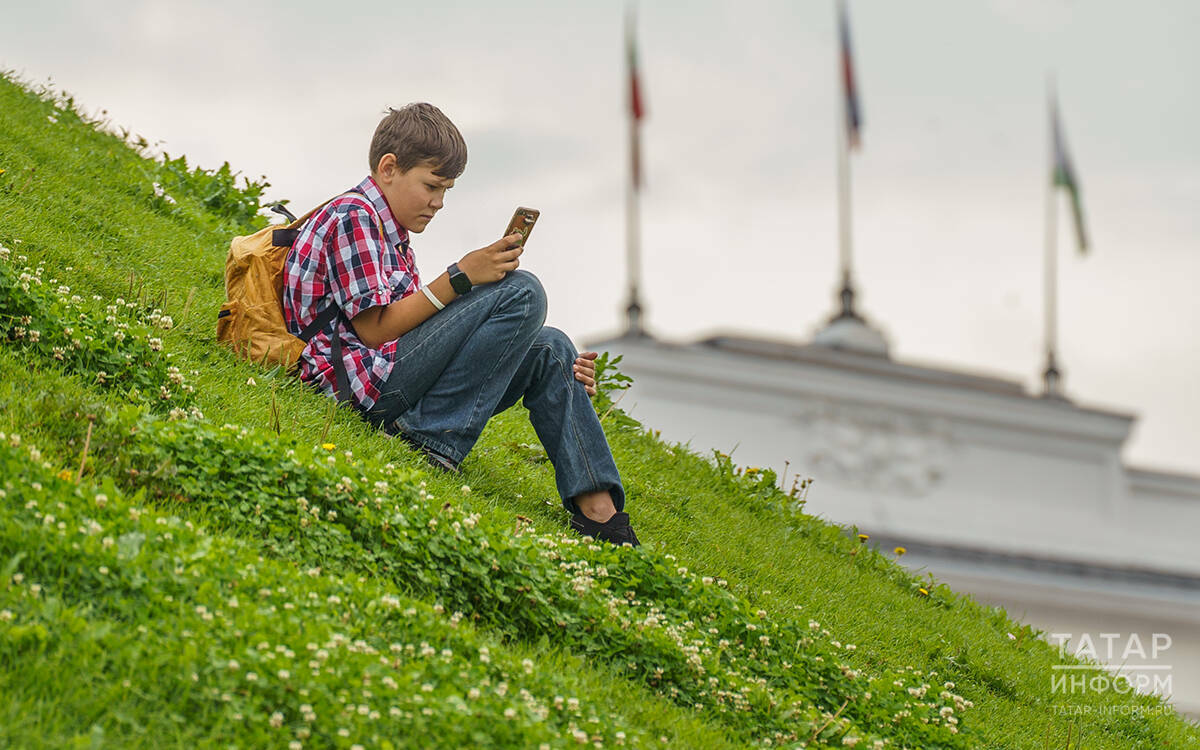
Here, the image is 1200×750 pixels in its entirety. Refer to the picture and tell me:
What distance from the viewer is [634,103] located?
35.3 m

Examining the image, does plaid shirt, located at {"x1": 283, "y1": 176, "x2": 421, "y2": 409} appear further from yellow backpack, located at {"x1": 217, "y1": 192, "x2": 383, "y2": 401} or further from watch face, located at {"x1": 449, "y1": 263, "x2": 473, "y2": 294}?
watch face, located at {"x1": 449, "y1": 263, "x2": 473, "y2": 294}

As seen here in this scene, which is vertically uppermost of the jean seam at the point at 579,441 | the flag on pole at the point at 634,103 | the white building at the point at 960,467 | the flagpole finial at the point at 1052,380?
the flag on pole at the point at 634,103

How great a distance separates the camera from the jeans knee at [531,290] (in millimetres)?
5777

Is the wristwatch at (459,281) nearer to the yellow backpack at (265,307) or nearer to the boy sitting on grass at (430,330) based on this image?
the boy sitting on grass at (430,330)

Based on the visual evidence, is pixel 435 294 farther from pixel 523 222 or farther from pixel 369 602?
pixel 369 602

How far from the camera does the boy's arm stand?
5684 millimetres

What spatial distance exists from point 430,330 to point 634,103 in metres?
30.2

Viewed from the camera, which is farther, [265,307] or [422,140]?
[265,307]

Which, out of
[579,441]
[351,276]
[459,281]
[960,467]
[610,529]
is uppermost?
[960,467]

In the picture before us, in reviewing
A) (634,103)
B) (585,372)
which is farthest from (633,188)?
(585,372)

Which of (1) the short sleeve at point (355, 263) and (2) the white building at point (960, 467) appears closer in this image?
(1) the short sleeve at point (355, 263)

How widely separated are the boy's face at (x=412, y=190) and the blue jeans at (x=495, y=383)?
1.24ft

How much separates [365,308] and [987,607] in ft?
→ 14.6

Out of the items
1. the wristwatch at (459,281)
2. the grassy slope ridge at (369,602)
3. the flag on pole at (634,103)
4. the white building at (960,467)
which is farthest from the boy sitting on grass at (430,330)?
the flag on pole at (634,103)
